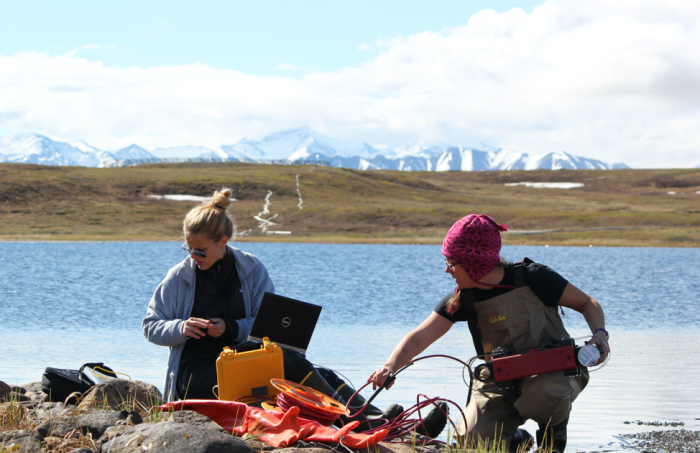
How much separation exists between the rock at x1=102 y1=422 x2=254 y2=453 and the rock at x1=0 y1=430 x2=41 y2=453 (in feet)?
1.42

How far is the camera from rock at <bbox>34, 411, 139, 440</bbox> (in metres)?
3.86

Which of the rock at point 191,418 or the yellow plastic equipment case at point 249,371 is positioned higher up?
the yellow plastic equipment case at point 249,371

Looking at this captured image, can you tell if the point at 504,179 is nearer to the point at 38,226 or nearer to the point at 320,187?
the point at 320,187

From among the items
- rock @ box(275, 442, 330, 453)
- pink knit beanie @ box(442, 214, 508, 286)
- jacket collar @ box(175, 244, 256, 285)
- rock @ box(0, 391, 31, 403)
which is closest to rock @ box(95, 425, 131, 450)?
rock @ box(275, 442, 330, 453)

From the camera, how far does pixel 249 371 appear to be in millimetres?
4309

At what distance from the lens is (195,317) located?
481cm

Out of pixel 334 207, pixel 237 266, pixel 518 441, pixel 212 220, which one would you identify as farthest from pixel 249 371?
pixel 334 207

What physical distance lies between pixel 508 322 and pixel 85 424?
268cm

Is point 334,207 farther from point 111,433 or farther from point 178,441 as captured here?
point 178,441

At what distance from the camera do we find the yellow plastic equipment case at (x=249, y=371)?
4230 millimetres

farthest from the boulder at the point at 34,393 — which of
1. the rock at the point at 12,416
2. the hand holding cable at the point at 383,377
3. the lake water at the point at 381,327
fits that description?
the hand holding cable at the point at 383,377

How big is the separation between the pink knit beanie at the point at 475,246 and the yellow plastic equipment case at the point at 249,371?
1346 millimetres

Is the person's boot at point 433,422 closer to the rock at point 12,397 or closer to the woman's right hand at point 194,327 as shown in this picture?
the woman's right hand at point 194,327

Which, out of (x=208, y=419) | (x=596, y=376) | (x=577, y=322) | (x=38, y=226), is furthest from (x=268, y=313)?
(x=38, y=226)
